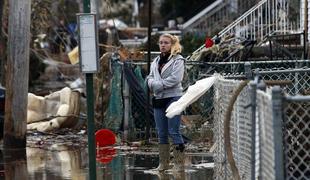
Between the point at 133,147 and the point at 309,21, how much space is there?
5.99 m

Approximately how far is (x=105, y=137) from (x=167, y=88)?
2.66m

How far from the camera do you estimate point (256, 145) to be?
6227 millimetres

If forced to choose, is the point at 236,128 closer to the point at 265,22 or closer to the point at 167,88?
the point at 167,88

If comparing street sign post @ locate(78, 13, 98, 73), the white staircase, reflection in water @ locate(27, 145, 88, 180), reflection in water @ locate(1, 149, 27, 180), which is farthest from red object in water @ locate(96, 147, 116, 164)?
the white staircase

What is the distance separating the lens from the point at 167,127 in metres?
10.3

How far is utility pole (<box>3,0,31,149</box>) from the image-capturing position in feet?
41.3

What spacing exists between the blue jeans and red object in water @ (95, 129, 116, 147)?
2322 millimetres

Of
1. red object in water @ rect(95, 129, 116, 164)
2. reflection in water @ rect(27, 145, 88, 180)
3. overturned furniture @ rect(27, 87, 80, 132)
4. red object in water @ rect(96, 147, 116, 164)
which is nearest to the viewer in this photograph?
reflection in water @ rect(27, 145, 88, 180)

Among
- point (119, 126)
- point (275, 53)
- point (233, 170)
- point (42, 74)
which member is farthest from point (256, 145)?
point (42, 74)

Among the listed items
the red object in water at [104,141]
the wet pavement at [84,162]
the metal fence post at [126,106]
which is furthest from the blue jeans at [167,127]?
the metal fence post at [126,106]

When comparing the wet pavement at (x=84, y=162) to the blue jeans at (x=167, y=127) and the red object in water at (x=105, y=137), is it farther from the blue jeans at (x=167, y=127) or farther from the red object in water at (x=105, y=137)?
the blue jeans at (x=167, y=127)

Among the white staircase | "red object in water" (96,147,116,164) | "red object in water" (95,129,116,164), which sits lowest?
"red object in water" (96,147,116,164)

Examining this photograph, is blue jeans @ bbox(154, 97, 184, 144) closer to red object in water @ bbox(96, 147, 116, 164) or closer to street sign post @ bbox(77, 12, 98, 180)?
red object in water @ bbox(96, 147, 116, 164)

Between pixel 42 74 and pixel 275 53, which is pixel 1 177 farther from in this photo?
pixel 42 74
